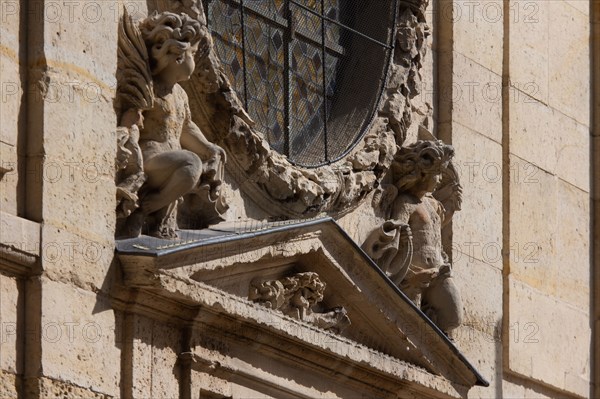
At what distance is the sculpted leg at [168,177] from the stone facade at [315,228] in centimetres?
11

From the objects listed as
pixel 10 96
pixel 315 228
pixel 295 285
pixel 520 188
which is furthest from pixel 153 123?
pixel 520 188

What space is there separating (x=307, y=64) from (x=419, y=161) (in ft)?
2.93

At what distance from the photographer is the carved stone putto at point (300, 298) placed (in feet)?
46.3

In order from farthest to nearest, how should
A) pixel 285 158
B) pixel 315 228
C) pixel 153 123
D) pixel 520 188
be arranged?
pixel 520 188 < pixel 285 158 < pixel 315 228 < pixel 153 123

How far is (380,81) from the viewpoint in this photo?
1593cm

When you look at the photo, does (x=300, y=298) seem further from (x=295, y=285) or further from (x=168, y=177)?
(x=168, y=177)

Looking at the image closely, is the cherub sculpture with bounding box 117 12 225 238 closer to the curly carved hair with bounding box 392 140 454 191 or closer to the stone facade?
the stone facade

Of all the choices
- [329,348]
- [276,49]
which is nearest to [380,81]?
[276,49]

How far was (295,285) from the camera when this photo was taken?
14.3 meters

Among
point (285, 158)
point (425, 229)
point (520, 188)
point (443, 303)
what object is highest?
point (520, 188)

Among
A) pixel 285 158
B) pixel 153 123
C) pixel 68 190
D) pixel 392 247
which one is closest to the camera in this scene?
pixel 68 190

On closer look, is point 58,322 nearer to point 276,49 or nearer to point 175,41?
point 175,41

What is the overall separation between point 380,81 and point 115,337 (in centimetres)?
345

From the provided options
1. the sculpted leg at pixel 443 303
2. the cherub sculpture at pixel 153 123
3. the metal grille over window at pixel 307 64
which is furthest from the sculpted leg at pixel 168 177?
the sculpted leg at pixel 443 303
